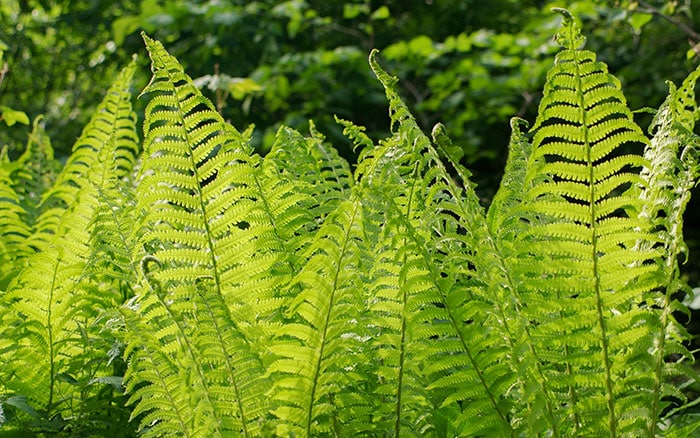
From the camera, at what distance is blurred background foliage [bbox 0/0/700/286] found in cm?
496

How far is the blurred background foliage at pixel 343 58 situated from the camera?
496cm

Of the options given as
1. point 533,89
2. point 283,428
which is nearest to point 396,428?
point 283,428

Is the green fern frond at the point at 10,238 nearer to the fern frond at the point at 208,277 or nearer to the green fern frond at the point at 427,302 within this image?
the fern frond at the point at 208,277

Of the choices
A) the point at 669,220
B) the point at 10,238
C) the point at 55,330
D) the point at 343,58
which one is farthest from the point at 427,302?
the point at 343,58

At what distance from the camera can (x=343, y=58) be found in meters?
4.85

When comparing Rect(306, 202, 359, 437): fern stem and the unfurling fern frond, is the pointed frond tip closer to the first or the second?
Rect(306, 202, 359, 437): fern stem

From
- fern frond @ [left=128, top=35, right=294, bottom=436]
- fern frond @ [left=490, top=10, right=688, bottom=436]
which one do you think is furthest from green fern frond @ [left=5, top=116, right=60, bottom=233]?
fern frond @ [left=490, top=10, right=688, bottom=436]

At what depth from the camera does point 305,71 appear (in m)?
4.96

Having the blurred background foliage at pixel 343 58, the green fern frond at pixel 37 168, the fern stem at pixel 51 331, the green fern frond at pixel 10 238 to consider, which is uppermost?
the blurred background foliage at pixel 343 58

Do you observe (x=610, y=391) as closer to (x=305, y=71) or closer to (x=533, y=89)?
(x=305, y=71)

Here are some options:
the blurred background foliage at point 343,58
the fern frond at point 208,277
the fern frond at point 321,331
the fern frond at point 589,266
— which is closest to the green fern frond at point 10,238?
the fern frond at point 208,277

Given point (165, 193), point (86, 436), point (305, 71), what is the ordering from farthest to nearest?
point (305, 71)
point (86, 436)
point (165, 193)

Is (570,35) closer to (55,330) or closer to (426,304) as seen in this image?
(426,304)

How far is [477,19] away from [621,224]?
5404 millimetres
